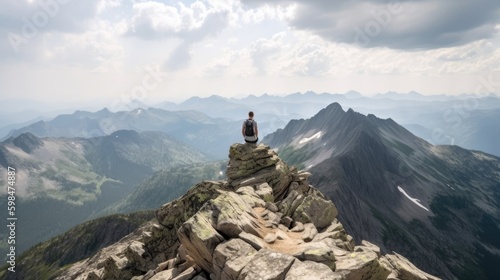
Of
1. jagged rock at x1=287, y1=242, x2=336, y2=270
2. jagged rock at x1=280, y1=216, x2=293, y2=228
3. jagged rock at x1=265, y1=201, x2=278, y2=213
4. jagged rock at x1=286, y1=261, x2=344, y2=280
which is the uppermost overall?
jagged rock at x1=286, y1=261, x2=344, y2=280

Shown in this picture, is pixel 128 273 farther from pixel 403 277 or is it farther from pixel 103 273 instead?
pixel 403 277

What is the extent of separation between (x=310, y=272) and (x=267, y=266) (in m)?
2.52

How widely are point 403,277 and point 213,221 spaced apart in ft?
55.8

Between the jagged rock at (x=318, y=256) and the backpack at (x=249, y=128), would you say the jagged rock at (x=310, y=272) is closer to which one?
the jagged rock at (x=318, y=256)

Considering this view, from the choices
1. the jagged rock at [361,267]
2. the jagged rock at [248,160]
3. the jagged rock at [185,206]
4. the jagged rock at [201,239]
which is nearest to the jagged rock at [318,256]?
the jagged rock at [361,267]

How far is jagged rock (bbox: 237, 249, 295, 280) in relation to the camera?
57.0 ft

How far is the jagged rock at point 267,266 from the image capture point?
1738 cm

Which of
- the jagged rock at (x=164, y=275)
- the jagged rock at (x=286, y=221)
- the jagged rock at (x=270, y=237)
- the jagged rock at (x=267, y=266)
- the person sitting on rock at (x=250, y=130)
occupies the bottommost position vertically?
the jagged rock at (x=164, y=275)

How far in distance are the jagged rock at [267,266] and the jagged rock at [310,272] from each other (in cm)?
40

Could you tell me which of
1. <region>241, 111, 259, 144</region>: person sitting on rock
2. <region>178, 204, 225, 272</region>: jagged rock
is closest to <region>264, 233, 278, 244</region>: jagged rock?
<region>178, 204, 225, 272</region>: jagged rock

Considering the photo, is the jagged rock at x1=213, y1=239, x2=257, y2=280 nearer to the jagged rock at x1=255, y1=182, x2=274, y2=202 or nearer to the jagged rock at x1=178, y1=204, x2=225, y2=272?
the jagged rock at x1=178, y1=204, x2=225, y2=272

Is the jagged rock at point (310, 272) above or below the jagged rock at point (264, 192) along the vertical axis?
above

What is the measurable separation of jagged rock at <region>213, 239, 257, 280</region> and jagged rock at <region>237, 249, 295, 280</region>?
A: 54cm

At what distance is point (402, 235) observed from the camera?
19875 centimetres
